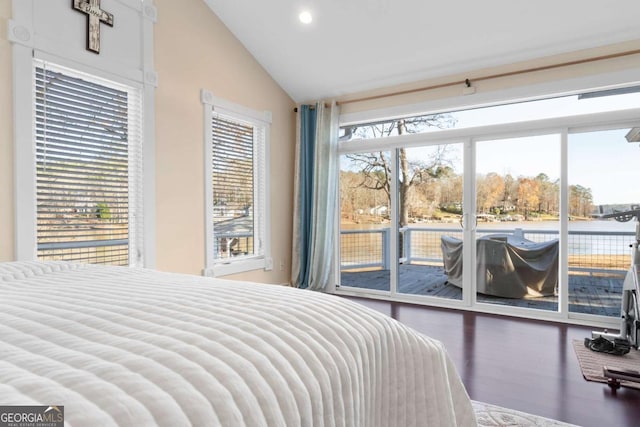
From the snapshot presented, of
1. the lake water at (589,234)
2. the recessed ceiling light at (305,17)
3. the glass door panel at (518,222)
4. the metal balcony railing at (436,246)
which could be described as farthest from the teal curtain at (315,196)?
the lake water at (589,234)

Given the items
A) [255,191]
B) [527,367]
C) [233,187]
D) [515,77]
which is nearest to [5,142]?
[233,187]

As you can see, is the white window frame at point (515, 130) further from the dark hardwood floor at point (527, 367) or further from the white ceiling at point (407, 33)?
the white ceiling at point (407, 33)

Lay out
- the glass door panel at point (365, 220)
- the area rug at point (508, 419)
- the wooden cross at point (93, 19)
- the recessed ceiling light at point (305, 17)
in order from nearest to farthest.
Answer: the area rug at point (508, 419) < the wooden cross at point (93, 19) < the recessed ceiling light at point (305, 17) < the glass door panel at point (365, 220)

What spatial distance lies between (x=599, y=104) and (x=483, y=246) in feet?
5.60

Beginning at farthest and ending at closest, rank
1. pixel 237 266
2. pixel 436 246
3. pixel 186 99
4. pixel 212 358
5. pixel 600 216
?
pixel 436 246 < pixel 237 266 < pixel 186 99 < pixel 600 216 < pixel 212 358

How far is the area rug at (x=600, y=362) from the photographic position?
90.4 inches

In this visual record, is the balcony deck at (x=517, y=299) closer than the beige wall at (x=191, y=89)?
No

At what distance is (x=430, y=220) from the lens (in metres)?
4.34

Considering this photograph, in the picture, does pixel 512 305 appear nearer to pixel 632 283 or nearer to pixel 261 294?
pixel 632 283

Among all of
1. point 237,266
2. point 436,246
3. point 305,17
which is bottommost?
point 237,266

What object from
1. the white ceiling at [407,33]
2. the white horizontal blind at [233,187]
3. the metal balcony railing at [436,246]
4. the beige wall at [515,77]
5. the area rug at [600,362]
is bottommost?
the area rug at [600,362]

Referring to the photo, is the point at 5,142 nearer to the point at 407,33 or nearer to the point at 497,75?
the point at 407,33

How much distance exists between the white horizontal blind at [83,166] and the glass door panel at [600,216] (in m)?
4.07

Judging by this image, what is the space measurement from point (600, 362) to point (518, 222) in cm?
161
